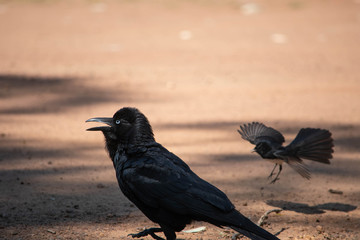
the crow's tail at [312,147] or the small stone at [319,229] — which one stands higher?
the crow's tail at [312,147]

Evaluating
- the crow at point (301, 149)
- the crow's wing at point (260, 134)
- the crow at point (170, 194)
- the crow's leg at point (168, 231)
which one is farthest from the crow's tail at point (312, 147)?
the crow's leg at point (168, 231)

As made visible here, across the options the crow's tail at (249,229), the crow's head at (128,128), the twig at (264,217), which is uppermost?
the crow's head at (128,128)

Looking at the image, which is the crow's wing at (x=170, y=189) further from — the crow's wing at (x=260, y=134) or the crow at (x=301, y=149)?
the crow's wing at (x=260, y=134)

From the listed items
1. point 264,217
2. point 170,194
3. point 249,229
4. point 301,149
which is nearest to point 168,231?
point 170,194

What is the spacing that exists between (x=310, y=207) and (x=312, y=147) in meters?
0.68

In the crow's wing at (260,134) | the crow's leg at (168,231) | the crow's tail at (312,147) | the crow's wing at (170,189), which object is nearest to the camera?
the crow's wing at (170,189)

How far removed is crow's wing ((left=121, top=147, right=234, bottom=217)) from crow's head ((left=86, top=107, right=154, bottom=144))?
0.91ft

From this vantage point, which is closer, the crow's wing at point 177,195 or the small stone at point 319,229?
the crow's wing at point 177,195

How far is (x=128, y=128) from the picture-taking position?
4523mm

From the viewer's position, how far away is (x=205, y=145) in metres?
7.66

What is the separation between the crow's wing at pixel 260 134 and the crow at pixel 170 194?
1.74 metres

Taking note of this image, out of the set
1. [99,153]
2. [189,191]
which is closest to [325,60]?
[99,153]

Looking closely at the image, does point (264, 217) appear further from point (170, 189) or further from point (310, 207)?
point (170, 189)

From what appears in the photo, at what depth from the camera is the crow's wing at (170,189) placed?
4.07 meters
